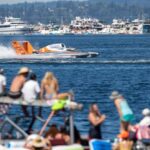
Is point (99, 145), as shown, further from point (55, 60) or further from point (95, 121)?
point (55, 60)

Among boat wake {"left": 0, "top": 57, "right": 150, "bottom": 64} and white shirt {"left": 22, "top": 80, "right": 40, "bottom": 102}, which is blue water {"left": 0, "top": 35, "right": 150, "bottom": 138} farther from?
white shirt {"left": 22, "top": 80, "right": 40, "bottom": 102}

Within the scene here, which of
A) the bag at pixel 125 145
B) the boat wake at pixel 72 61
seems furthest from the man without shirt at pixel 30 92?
the boat wake at pixel 72 61

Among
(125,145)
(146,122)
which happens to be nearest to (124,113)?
(125,145)

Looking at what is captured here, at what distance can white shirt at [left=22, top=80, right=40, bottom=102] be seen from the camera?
23016 millimetres

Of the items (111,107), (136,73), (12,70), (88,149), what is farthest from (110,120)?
(12,70)

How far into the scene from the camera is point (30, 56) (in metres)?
101

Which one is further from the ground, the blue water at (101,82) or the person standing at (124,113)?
the person standing at (124,113)

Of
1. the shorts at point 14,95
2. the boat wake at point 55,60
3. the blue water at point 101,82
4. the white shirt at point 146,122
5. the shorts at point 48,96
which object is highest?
the shorts at point 14,95

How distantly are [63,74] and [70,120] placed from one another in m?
52.4

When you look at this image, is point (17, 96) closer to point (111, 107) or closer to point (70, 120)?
point (70, 120)

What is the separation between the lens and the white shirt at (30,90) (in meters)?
23.0

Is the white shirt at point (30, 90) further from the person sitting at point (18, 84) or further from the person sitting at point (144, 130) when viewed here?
the person sitting at point (144, 130)

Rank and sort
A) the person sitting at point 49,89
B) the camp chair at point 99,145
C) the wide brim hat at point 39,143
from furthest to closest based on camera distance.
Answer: the person sitting at point 49,89, the camp chair at point 99,145, the wide brim hat at point 39,143

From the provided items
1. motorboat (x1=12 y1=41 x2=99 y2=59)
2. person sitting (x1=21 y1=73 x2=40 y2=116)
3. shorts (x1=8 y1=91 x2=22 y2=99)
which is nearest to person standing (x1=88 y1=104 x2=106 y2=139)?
person sitting (x1=21 y1=73 x2=40 y2=116)
